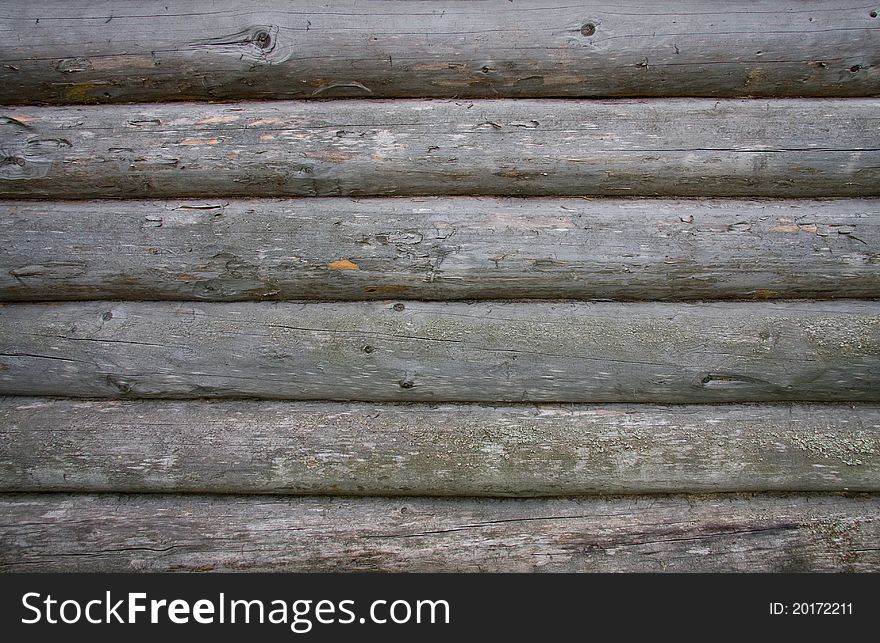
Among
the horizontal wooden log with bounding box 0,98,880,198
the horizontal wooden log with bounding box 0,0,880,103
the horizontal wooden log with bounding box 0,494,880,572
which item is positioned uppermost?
the horizontal wooden log with bounding box 0,0,880,103

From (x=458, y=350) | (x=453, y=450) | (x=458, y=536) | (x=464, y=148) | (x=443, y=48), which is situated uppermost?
(x=443, y=48)

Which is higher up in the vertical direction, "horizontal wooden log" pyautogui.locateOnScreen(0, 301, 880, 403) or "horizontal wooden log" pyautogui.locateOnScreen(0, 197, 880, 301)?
"horizontal wooden log" pyautogui.locateOnScreen(0, 197, 880, 301)

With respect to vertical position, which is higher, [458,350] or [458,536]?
[458,350]

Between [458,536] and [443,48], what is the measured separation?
1.61 m

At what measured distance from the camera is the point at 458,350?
1948mm

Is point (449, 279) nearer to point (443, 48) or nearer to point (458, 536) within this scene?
point (443, 48)

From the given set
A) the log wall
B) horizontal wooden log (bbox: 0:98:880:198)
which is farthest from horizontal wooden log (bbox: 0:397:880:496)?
horizontal wooden log (bbox: 0:98:880:198)

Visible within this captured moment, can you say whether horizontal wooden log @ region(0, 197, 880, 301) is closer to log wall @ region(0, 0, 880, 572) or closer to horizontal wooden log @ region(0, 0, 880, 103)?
log wall @ region(0, 0, 880, 572)

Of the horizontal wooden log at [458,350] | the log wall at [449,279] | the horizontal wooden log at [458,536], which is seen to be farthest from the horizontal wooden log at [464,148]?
the horizontal wooden log at [458,536]

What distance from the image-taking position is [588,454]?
1945mm

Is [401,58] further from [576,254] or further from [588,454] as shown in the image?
[588,454]

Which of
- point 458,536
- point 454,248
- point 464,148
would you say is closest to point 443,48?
point 464,148

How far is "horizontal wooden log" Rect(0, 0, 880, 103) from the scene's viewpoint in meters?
1.91

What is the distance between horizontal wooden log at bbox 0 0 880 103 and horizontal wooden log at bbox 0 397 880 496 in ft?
3.56
